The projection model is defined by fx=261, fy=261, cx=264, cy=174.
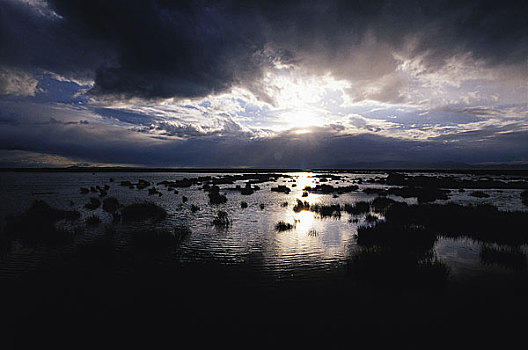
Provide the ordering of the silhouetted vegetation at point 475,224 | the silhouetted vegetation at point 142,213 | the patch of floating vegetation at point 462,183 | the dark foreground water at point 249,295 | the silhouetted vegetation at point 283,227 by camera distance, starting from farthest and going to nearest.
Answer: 1. the patch of floating vegetation at point 462,183
2. the silhouetted vegetation at point 142,213
3. the silhouetted vegetation at point 283,227
4. the silhouetted vegetation at point 475,224
5. the dark foreground water at point 249,295

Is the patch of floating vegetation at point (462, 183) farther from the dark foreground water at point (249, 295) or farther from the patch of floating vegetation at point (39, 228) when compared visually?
the patch of floating vegetation at point (39, 228)

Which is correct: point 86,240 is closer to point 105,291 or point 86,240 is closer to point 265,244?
point 105,291

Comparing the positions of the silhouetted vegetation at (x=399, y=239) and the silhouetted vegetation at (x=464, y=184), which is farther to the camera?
the silhouetted vegetation at (x=464, y=184)

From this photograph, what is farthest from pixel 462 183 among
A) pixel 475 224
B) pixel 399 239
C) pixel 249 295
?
A: pixel 249 295

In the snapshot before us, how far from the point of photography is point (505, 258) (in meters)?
11.3

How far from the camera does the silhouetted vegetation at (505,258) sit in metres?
10.6

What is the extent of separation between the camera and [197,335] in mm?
6316

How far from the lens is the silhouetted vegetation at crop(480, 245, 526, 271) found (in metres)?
10.6

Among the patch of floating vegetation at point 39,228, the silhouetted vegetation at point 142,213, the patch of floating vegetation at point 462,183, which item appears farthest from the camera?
the patch of floating vegetation at point 462,183

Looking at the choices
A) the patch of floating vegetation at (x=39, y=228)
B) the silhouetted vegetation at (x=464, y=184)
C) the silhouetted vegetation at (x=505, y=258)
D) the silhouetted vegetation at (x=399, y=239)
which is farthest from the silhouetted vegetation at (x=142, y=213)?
the silhouetted vegetation at (x=464, y=184)

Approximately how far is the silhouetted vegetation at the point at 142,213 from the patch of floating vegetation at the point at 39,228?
3.99 meters

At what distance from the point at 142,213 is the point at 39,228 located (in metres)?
6.57

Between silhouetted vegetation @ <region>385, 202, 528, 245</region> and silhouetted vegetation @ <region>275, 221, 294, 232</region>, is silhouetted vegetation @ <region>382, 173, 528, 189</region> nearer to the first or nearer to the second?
silhouetted vegetation @ <region>385, 202, 528, 245</region>

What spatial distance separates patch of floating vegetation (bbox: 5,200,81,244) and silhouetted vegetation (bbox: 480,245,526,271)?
2088cm
